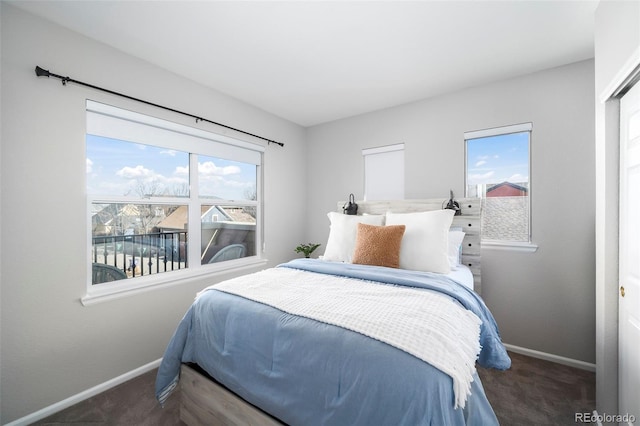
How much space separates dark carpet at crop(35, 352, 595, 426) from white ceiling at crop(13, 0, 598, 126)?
2610 millimetres

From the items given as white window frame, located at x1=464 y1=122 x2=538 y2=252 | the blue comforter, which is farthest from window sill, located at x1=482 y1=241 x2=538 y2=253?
the blue comforter

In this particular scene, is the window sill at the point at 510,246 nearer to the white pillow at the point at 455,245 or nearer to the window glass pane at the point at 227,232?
the white pillow at the point at 455,245

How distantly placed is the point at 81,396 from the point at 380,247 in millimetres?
2435

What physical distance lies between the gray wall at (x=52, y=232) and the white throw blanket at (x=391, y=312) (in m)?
1.13

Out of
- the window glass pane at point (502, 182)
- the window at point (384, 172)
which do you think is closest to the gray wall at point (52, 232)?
the window at point (384, 172)

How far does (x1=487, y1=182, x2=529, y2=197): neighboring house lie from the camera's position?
2.55 metres

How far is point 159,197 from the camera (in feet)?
8.00

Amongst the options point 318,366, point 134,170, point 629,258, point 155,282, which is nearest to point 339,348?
point 318,366

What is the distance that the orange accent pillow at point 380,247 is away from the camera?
213 centimetres

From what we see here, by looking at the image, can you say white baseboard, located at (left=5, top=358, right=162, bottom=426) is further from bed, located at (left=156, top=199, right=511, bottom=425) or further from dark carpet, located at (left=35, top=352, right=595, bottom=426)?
bed, located at (left=156, top=199, right=511, bottom=425)

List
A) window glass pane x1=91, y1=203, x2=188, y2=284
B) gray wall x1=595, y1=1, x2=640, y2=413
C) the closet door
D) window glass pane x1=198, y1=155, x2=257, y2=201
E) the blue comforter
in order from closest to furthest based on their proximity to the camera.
Result: the blue comforter < the closet door < gray wall x1=595, y1=1, x2=640, y2=413 < window glass pane x1=91, y1=203, x2=188, y2=284 < window glass pane x1=198, y1=155, x2=257, y2=201

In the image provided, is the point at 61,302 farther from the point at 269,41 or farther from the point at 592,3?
the point at 592,3

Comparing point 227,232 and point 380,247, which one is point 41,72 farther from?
point 380,247

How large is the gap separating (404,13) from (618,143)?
1.46 meters
